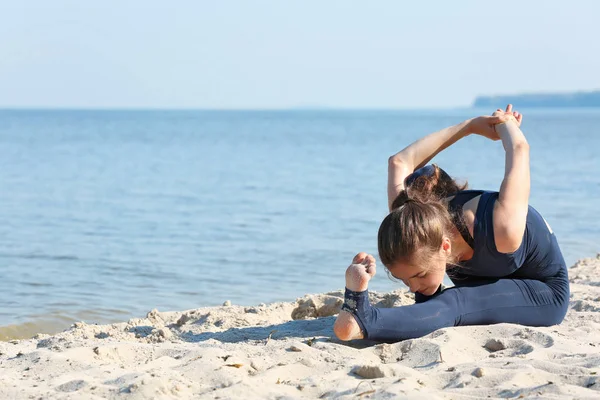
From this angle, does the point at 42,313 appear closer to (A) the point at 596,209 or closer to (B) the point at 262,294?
(B) the point at 262,294

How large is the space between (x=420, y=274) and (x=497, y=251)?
42cm

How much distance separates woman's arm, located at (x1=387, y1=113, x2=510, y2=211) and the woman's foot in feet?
2.21

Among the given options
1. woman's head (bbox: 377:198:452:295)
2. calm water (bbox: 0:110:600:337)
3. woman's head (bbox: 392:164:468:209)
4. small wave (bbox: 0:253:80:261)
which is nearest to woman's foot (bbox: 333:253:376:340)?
woman's head (bbox: 377:198:452:295)

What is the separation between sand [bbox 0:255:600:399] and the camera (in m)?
3.31

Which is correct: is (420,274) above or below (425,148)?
below

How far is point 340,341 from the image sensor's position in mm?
4281

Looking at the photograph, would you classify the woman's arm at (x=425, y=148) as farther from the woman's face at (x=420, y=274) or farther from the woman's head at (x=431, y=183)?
the woman's face at (x=420, y=274)

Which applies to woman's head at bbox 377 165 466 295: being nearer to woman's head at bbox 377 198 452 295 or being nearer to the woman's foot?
woman's head at bbox 377 198 452 295

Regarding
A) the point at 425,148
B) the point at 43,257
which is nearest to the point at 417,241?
the point at 425,148

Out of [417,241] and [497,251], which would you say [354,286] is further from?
[497,251]

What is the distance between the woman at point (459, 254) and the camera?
398 centimetres

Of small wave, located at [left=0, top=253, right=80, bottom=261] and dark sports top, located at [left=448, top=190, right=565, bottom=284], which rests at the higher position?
dark sports top, located at [left=448, top=190, right=565, bottom=284]

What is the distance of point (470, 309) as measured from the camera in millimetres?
4371

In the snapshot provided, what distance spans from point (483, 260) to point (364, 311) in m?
0.70
